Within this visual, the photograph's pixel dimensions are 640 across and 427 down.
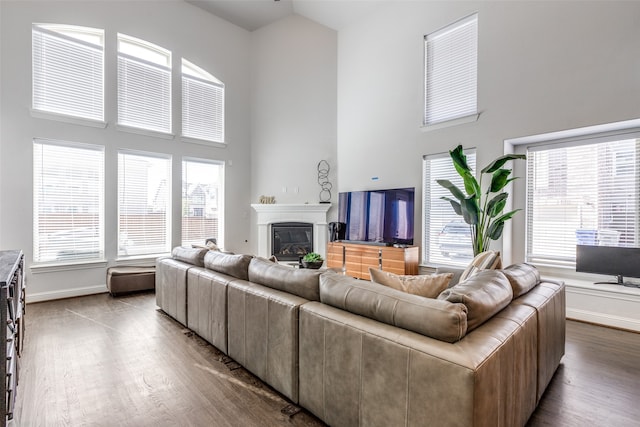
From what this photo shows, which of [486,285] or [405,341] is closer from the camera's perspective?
[405,341]

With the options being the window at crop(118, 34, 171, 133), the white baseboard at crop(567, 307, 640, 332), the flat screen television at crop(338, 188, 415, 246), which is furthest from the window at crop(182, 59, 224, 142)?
the white baseboard at crop(567, 307, 640, 332)

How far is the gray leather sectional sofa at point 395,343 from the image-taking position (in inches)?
50.6

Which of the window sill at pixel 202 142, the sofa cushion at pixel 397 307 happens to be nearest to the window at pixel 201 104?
the window sill at pixel 202 142

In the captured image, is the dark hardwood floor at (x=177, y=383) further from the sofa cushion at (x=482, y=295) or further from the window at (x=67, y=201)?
the window at (x=67, y=201)

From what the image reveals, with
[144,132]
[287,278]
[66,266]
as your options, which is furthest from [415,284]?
[144,132]

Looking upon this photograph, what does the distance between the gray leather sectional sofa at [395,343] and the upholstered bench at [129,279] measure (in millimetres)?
3021

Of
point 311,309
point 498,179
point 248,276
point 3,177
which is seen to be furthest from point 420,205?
point 3,177

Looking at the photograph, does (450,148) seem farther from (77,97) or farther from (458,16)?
(77,97)

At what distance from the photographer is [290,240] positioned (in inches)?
263

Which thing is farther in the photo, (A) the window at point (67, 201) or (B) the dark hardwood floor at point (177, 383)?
(A) the window at point (67, 201)

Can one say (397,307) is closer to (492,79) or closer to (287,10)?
(492,79)

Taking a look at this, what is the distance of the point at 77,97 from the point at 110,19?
144 cm

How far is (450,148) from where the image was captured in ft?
15.5

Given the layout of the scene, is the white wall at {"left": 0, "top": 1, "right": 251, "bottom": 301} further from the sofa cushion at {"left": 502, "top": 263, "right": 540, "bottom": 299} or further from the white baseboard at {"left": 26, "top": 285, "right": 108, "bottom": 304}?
the sofa cushion at {"left": 502, "top": 263, "right": 540, "bottom": 299}
